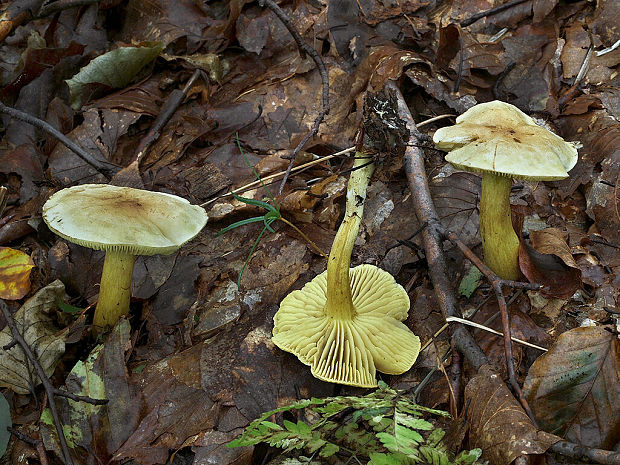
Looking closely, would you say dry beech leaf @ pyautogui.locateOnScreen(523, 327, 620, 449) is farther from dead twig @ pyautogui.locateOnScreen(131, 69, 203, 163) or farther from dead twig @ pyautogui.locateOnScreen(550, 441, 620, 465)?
dead twig @ pyautogui.locateOnScreen(131, 69, 203, 163)

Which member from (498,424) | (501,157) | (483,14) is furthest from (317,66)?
(498,424)

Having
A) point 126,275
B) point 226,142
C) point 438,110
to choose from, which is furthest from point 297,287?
point 438,110

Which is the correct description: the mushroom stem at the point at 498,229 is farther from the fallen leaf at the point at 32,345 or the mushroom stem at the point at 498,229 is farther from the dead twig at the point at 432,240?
the fallen leaf at the point at 32,345

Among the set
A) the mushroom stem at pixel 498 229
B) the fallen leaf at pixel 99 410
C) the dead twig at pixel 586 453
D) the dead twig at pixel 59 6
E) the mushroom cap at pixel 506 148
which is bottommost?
the fallen leaf at pixel 99 410

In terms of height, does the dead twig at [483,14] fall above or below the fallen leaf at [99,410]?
above

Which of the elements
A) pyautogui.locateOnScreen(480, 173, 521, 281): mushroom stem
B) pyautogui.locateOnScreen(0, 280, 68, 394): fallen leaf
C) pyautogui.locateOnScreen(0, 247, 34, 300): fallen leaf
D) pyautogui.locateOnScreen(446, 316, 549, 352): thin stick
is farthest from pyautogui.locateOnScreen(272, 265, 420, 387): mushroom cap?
pyautogui.locateOnScreen(0, 247, 34, 300): fallen leaf

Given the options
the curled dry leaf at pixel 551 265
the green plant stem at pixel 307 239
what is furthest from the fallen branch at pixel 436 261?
the green plant stem at pixel 307 239

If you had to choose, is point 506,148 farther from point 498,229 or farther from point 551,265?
point 551,265
